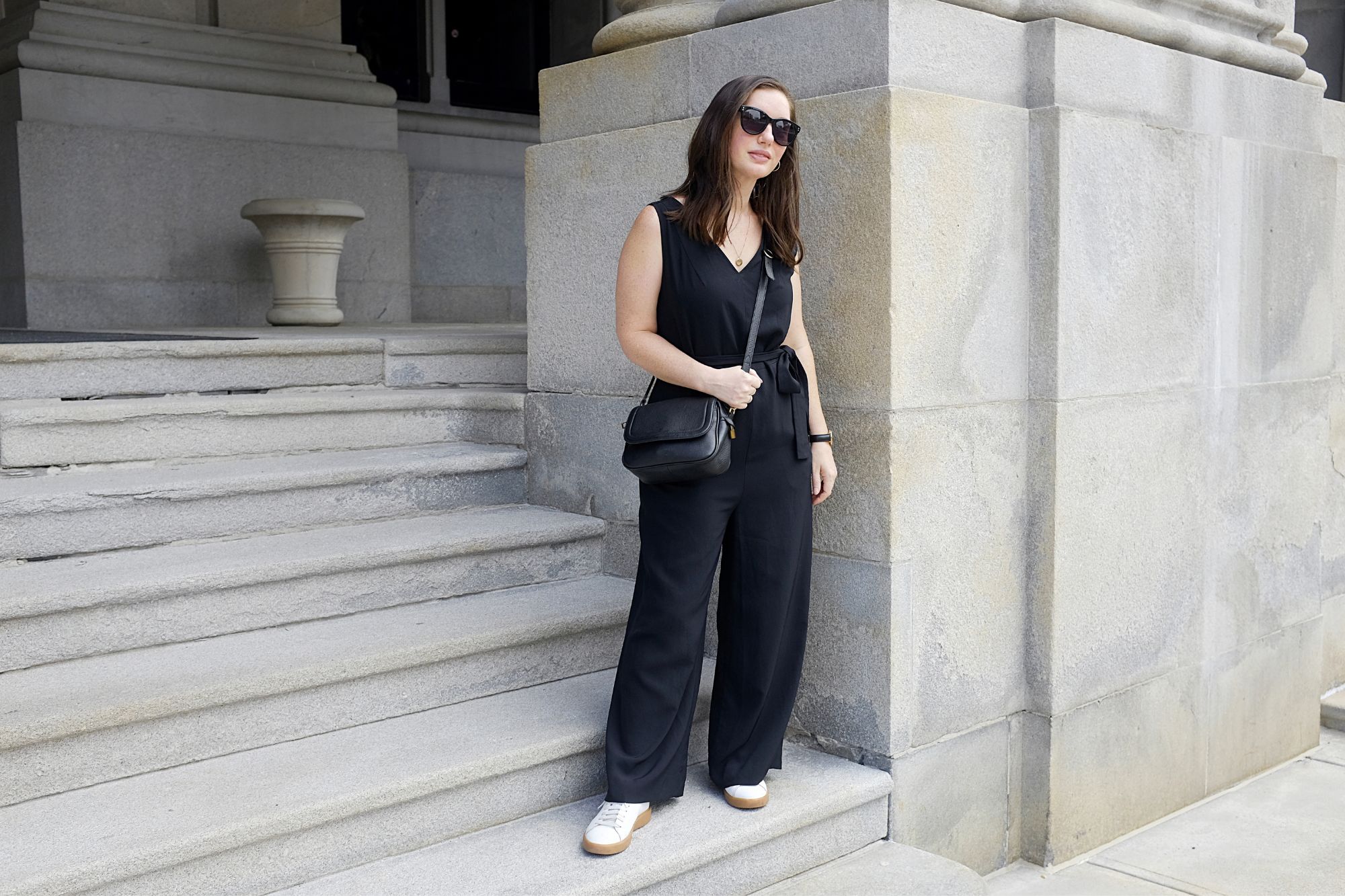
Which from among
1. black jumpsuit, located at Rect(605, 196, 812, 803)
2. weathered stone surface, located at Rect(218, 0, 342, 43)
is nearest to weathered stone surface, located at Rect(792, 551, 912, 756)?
black jumpsuit, located at Rect(605, 196, 812, 803)

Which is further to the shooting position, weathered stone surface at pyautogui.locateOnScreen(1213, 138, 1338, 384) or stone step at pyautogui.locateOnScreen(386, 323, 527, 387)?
stone step at pyautogui.locateOnScreen(386, 323, 527, 387)

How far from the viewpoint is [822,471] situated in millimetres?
3572

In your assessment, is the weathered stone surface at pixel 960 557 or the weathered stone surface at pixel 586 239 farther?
the weathered stone surface at pixel 586 239

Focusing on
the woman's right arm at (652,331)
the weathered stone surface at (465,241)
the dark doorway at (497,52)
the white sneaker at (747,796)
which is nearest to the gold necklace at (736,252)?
the woman's right arm at (652,331)

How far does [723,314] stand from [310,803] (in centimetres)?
152

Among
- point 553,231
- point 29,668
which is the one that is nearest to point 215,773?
point 29,668

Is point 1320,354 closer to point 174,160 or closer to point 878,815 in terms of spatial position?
point 878,815

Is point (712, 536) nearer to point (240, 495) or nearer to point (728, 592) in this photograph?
point (728, 592)

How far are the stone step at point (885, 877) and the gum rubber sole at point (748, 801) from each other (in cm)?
23

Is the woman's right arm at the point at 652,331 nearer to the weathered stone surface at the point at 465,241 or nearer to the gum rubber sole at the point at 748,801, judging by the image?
the gum rubber sole at the point at 748,801

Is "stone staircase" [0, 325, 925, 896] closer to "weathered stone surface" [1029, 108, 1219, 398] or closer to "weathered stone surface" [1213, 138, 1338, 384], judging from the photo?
"weathered stone surface" [1029, 108, 1219, 398]

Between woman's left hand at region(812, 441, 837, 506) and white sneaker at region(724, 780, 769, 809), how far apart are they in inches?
30.6

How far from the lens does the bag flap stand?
321 cm

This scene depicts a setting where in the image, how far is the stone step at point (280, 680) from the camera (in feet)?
10.4
